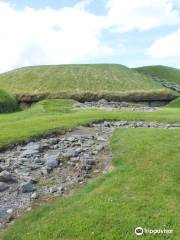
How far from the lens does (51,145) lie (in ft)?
81.6

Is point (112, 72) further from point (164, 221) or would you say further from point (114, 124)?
point (164, 221)

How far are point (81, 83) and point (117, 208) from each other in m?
78.3

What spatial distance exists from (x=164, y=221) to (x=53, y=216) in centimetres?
410

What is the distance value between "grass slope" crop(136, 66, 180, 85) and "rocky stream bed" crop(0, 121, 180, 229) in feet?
353

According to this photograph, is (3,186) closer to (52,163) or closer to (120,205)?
(52,163)

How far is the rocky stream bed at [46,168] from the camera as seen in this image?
1711 cm

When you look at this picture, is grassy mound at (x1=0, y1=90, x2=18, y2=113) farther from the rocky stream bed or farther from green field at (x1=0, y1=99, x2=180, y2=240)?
green field at (x1=0, y1=99, x2=180, y2=240)

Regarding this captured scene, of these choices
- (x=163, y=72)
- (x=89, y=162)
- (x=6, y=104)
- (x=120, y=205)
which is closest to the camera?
(x=120, y=205)

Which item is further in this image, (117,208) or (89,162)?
(89,162)

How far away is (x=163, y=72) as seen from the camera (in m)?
140

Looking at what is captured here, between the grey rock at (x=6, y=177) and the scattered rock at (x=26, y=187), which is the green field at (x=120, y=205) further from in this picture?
the grey rock at (x=6, y=177)

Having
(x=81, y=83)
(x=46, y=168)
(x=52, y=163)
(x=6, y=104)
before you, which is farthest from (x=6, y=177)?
Answer: (x=81, y=83)

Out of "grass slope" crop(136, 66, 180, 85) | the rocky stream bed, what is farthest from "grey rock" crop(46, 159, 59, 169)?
"grass slope" crop(136, 66, 180, 85)

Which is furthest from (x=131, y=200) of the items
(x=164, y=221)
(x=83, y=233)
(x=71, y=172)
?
(x=71, y=172)
